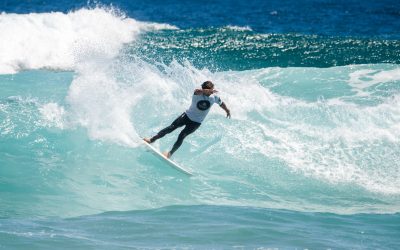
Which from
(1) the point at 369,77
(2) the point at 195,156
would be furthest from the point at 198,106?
(1) the point at 369,77

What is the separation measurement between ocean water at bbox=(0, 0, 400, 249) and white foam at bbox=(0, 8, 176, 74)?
0.12 m

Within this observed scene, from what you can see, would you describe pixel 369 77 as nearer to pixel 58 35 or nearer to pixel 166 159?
pixel 166 159

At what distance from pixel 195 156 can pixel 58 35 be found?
13.9 metres

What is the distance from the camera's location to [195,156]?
11.9m

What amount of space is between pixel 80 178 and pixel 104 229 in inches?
122

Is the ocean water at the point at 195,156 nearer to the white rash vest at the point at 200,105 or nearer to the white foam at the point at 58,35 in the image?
the white foam at the point at 58,35

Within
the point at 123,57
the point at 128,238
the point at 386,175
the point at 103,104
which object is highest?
the point at 123,57

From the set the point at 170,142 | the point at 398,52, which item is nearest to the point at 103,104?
the point at 170,142

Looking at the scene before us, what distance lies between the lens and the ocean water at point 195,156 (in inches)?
298

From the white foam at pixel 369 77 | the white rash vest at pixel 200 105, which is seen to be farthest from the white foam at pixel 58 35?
the white rash vest at pixel 200 105

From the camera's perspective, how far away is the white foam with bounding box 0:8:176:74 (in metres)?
21.0

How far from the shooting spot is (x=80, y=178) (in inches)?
403

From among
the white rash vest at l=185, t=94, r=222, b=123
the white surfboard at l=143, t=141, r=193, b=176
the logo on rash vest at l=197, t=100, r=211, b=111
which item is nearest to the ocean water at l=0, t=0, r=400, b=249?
the white surfboard at l=143, t=141, r=193, b=176

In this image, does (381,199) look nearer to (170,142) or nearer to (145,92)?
(170,142)
